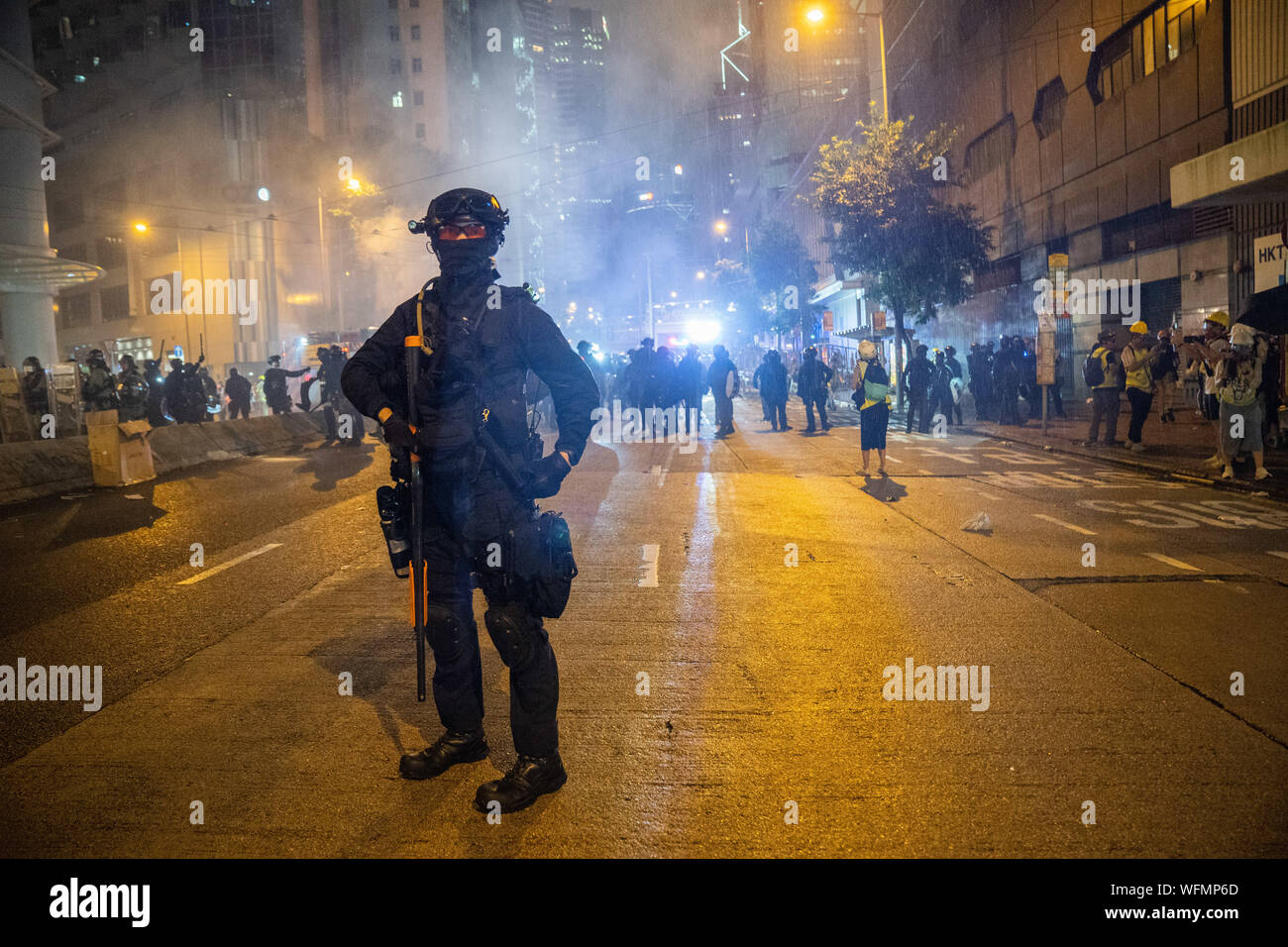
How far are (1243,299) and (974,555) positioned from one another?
15.0 metres

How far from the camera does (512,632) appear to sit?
352 centimetres

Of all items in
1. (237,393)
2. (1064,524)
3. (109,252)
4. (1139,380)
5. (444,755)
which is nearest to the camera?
(444,755)

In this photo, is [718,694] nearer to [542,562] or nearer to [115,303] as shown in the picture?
[542,562]

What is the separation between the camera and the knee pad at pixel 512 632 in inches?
138

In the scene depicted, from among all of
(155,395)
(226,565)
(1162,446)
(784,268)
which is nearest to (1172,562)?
(226,565)

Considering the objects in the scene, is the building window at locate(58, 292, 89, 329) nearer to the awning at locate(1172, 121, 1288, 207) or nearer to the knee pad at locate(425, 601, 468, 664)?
the awning at locate(1172, 121, 1288, 207)

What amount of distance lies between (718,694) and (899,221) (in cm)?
2813

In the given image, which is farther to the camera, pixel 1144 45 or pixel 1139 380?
pixel 1144 45

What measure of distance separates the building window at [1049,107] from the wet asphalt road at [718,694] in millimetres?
21399

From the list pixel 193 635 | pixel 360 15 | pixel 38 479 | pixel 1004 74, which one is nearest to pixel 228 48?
pixel 360 15

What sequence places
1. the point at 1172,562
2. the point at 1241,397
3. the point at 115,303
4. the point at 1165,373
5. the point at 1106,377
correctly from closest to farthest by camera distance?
the point at 1172,562
the point at 1241,397
the point at 1106,377
the point at 1165,373
the point at 115,303

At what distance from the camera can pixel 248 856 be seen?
3.08m

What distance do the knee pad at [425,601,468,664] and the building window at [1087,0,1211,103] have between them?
74.1 feet
